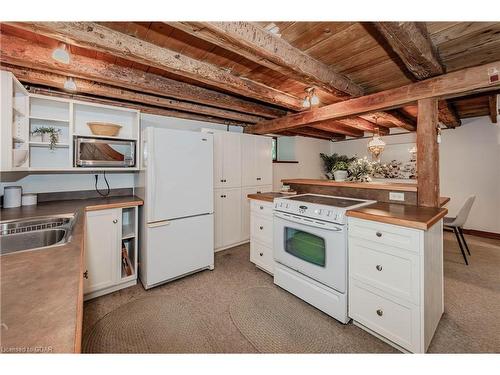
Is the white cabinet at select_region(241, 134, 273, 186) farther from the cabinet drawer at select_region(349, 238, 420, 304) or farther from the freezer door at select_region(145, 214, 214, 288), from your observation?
the cabinet drawer at select_region(349, 238, 420, 304)

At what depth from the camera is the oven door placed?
178 centimetres

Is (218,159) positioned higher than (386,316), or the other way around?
(218,159)

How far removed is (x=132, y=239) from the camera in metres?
2.62

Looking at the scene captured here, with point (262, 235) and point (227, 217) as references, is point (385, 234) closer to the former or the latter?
point (262, 235)

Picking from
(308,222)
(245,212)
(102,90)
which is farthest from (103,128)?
(308,222)

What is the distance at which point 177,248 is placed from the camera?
2482 mm

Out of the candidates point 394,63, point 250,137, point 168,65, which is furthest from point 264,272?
point 394,63

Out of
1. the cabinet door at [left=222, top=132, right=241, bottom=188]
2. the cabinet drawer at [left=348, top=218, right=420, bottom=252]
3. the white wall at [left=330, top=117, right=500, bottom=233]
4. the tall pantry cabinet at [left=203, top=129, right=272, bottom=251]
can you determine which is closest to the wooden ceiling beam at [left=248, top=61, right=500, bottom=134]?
the tall pantry cabinet at [left=203, top=129, right=272, bottom=251]

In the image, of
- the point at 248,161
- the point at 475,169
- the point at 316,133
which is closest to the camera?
the point at 248,161

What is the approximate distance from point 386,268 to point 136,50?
247 cm

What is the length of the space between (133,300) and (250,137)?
286 centimetres

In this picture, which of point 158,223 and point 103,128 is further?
point 103,128

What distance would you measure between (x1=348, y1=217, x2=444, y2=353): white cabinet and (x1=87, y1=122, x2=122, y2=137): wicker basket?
2.73m
